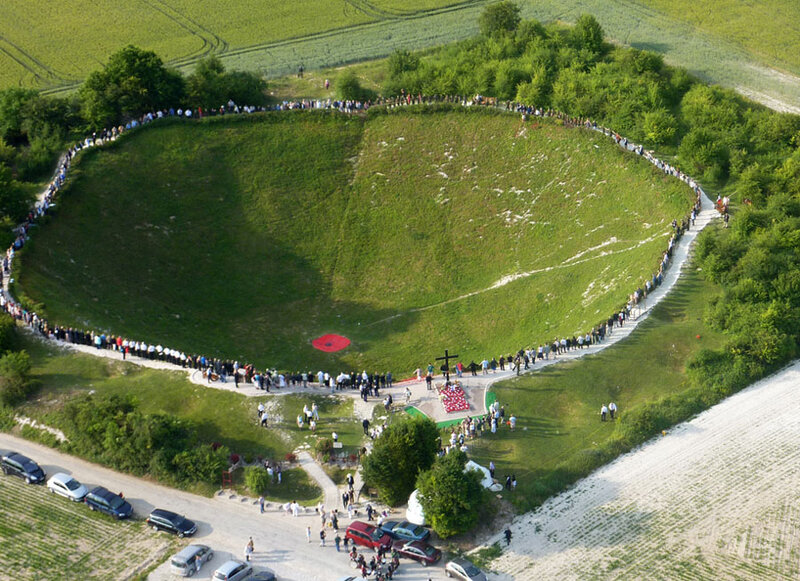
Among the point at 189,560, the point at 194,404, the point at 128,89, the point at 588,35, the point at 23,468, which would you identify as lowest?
the point at 189,560

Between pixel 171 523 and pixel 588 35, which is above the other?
pixel 588 35

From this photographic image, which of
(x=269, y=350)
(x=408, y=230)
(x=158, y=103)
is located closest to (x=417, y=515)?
(x=269, y=350)

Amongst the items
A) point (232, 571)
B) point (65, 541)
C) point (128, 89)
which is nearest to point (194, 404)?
point (65, 541)

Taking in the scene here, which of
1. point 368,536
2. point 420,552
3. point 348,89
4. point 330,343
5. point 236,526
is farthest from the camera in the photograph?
point 348,89

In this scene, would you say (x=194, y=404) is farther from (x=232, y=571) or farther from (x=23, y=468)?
(x=232, y=571)

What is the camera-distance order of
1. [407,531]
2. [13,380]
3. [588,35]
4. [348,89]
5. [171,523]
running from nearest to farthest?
[407,531]
[171,523]
[13,380]
[348,89]
[588,35]

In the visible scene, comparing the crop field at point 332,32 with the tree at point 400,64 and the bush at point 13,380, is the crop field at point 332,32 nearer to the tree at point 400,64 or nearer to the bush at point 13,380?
the tree at point 400,64

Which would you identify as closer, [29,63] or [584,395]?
[584,395]

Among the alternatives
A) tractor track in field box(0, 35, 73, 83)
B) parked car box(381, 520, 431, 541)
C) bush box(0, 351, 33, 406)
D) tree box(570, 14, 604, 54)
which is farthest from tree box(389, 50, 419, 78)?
parked car box(381, 520, 431, 541)
